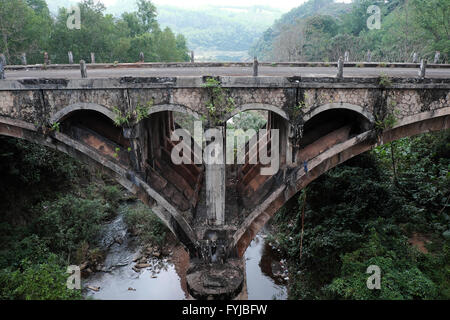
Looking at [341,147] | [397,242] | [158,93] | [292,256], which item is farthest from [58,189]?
[397,242]

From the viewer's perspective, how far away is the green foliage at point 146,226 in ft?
65.0

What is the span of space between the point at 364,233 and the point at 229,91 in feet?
29.8

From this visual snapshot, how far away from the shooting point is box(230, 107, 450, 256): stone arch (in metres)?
12.1

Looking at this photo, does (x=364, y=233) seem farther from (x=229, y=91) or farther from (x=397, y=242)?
(x=229, y=91)

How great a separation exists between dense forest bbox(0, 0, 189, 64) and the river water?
18.0m

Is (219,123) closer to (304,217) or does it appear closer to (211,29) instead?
(304,217)

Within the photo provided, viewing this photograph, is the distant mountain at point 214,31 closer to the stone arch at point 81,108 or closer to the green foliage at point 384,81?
the green foliage at point 384,81

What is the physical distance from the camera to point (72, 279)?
1362cm

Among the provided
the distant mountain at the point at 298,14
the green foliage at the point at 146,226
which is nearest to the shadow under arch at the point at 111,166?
the green foliage at the point at 146,226

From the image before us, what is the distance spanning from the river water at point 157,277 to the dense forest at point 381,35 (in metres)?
25.2

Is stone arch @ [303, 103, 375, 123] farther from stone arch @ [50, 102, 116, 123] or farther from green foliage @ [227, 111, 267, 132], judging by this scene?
green foliage @ [227, 111, 267, 132]

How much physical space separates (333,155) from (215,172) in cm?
485

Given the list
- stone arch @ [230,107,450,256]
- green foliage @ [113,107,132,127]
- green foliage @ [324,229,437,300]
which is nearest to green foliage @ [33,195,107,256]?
green foliage @ [113,107,132,127]
